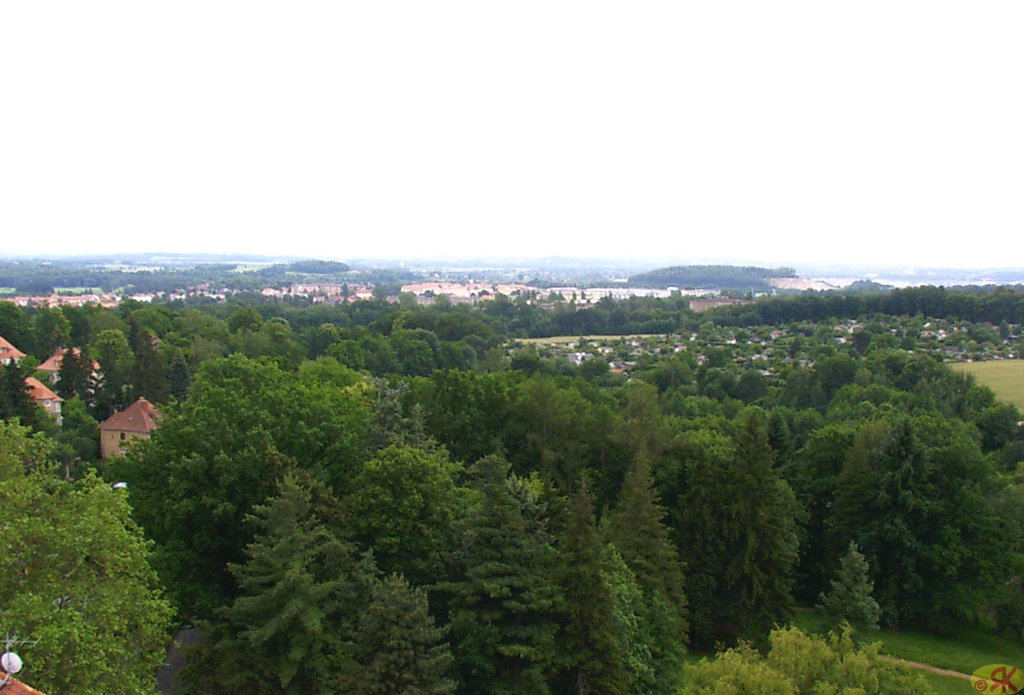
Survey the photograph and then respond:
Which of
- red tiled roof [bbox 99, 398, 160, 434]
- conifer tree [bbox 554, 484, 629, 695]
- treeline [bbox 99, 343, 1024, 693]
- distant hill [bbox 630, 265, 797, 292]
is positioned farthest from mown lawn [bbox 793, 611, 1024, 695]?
distant hill [bbox 630, 265, 797, 292]

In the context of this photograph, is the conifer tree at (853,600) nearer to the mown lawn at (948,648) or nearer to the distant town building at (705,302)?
the mown lawn at (948,648)

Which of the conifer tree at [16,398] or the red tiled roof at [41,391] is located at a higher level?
the conifer tree at [16,398]

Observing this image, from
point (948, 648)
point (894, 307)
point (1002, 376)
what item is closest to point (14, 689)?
point (948, 648)

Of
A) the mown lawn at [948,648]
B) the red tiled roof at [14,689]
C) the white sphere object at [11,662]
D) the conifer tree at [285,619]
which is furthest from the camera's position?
the mown lawn at [948,648]

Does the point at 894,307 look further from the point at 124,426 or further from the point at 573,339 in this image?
the point at 124,426

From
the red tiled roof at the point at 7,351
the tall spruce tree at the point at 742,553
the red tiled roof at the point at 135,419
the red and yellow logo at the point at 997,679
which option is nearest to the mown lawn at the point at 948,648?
Answer: the red and yellow logo at the point at 997,679

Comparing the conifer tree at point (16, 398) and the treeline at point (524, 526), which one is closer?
the treeline at point (524, 526)
